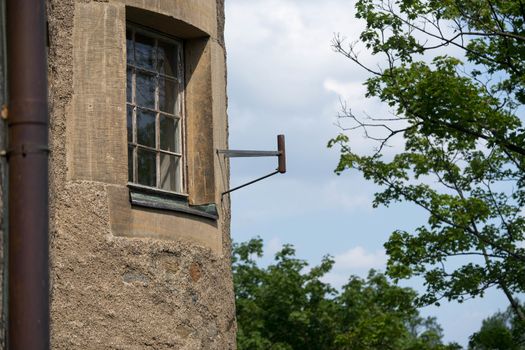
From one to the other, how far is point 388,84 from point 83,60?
425 inches

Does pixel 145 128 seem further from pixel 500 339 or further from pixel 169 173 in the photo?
pixel 500 339

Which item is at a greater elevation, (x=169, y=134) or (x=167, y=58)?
(x=167, y=58)

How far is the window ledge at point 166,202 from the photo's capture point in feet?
27.3

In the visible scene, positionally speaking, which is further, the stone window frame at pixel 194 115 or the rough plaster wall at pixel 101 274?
the stone window frame at pixel 194 115

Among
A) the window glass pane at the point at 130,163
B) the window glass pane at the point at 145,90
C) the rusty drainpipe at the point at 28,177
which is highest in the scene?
the window glass pane at the point at 145,90

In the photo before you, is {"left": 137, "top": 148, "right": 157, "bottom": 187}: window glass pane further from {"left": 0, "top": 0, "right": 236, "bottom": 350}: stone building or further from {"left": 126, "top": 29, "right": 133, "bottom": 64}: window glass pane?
{"left": 126, "top": 29, "right": 133, "bottom": 64}: window glass pane

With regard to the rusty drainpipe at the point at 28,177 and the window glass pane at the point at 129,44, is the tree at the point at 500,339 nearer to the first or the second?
the window glass pane at the point at 129,44

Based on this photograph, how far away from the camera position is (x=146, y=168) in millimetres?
8648

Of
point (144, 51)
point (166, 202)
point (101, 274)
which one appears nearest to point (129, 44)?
point (144, 51)

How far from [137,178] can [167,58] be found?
3.78 feet

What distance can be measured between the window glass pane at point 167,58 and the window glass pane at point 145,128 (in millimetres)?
425

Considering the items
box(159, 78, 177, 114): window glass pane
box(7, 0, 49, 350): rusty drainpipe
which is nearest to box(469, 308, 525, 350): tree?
box(159, 78, 177, 114): window glass pane

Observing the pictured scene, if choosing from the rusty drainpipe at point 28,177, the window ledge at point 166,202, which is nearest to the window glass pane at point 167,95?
the window ledge at point 166,202

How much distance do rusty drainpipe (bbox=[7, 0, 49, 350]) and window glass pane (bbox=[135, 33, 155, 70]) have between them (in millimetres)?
4186
